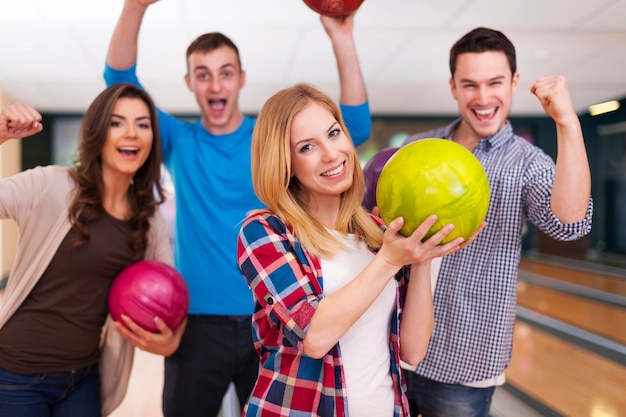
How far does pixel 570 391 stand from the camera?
121 inches

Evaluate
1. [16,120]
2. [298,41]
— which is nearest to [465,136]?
[16,120]

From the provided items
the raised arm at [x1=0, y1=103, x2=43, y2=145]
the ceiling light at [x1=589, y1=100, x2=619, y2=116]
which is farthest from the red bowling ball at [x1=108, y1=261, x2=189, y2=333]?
the ceiling light at [x1=589, y1=100, x2=619, y2=116]

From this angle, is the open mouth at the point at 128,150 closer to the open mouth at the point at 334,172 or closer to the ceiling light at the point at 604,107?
the open mouth at the point at 334,172

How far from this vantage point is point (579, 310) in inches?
194

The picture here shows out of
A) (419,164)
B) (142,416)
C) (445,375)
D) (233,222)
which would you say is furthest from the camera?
(142,416)

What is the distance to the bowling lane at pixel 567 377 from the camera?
287 centimetres

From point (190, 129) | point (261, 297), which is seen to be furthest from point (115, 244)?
point (261, 297)

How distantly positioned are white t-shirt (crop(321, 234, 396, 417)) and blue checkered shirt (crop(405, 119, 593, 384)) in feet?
1.34

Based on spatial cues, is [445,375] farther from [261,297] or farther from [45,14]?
[45,14]

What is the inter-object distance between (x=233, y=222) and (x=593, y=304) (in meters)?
4.59

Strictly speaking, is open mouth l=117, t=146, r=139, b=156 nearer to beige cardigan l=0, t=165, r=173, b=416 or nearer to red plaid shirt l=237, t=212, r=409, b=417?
beige cardigan l=0, t=165, r=173, b=416

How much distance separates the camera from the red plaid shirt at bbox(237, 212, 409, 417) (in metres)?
0.99

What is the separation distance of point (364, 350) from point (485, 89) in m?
0.81

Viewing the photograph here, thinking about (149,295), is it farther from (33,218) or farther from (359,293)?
(359,293)
